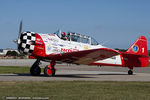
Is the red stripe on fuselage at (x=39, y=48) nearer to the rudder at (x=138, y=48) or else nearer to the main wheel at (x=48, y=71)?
the main wheel at (x=48, y=71)

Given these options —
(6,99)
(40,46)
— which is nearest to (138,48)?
(40,46)

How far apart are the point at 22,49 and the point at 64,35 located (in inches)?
120

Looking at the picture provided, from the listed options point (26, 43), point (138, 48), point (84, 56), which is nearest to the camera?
point (26, 43)

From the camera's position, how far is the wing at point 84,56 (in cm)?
1532

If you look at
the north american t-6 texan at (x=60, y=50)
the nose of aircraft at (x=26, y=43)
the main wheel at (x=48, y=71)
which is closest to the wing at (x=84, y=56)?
the north american t-6 texan at (x=60, y=50)

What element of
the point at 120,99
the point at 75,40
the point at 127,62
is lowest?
the point at 120,99

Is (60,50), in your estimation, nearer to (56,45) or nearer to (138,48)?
(56,45)

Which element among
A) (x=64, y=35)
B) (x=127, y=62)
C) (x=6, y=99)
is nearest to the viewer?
(x=6, y=99)

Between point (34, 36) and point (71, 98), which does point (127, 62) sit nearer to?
point (34, 36)

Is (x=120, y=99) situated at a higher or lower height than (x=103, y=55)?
lower

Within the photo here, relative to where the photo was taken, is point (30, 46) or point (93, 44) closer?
point (30, 46)

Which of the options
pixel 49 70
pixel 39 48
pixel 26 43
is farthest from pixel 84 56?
pixel 26 43

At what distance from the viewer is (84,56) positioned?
16.3 m

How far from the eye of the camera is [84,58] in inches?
656
